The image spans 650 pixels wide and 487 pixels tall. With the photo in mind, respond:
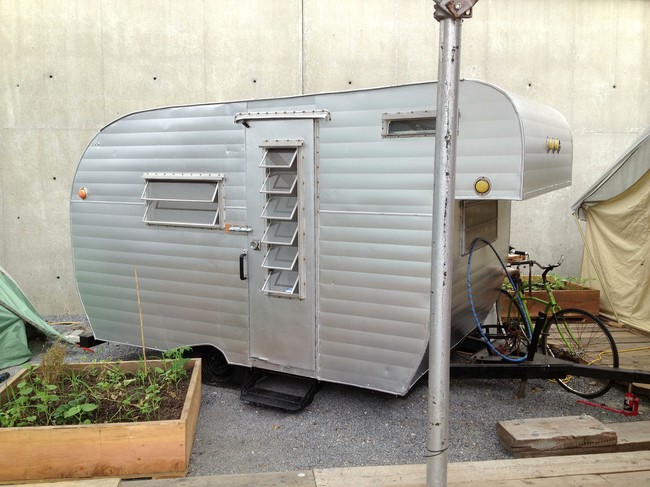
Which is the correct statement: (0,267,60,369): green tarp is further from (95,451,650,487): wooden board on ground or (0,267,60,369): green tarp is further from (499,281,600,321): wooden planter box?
(499,281,600,321): wooden planter box

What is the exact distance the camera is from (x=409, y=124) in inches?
184

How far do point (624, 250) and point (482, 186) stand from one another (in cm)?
445

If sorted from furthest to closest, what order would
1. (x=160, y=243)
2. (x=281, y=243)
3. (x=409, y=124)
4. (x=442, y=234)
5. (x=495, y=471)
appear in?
(x=160, y=243), (x=281, y=243), (x=409, y=124), (x=495, y=471), (x=442, y=234)

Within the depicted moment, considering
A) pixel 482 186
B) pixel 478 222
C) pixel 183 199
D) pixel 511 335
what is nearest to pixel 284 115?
pixel 183 199

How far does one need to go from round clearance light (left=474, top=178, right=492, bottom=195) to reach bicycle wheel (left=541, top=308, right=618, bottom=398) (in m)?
2.33

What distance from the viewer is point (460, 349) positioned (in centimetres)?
624

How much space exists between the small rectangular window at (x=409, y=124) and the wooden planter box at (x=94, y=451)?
2877mm

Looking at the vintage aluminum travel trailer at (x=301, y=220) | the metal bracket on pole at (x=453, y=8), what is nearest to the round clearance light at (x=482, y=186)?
the vintage aluminum travel trailer at (x=301, y=220)

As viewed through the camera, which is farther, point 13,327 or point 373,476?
point 13,327

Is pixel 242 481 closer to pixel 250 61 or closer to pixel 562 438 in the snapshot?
pixel 562 438

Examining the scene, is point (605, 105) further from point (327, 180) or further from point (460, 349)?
point (327, 180)

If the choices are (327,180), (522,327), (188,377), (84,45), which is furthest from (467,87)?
(84,45)

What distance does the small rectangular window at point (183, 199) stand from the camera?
18.2 ft

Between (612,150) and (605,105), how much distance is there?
75cm
